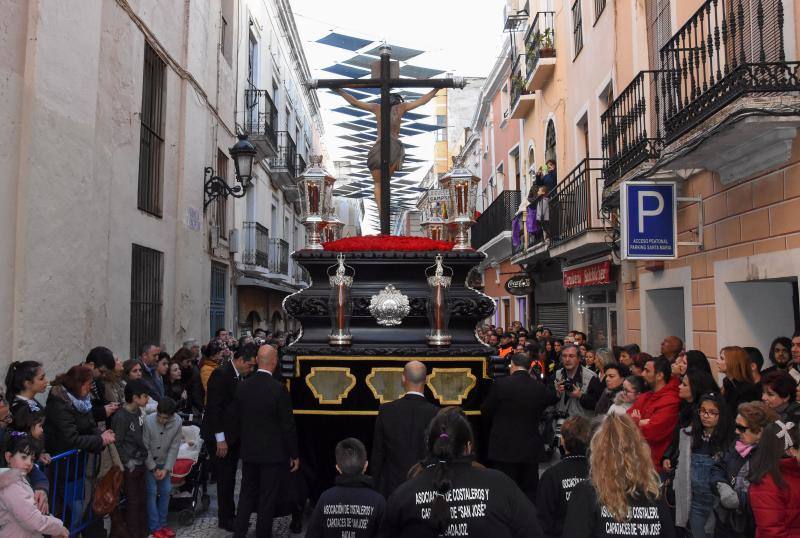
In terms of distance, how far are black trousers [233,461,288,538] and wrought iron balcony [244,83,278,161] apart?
12.0 meters

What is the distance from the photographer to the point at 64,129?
24.8 feet

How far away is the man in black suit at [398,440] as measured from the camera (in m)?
4.34

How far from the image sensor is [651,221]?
318 inches

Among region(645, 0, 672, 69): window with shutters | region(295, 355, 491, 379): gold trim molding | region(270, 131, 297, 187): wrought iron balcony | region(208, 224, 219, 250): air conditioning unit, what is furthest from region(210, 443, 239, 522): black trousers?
region(270, 131, 297, 187): wrought iron balcony

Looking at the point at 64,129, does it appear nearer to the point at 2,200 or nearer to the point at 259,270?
the point at 2,200

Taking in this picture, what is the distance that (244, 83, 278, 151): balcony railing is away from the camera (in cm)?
1688

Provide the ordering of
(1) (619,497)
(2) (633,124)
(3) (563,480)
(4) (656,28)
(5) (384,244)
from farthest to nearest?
(4) (656,28), (2) (633,124), (5) (384,244), (3) (563,480), (1) (619,497)

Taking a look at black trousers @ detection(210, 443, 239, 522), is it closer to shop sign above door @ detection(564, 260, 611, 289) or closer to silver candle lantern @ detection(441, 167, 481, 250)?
silver candle lantern @ detection(441, 167, 481, 250)

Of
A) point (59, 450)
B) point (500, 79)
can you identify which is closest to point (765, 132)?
point (59, 450)

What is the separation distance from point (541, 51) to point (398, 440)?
40.9 feet

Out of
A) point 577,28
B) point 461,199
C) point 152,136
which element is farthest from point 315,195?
point 577,28

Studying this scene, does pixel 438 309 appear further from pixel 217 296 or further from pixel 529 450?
pixel 217 296

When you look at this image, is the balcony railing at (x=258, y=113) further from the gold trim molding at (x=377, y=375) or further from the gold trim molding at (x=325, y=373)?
the gold trim molding at (x=377, y=375)

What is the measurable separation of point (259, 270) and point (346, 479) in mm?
14106
